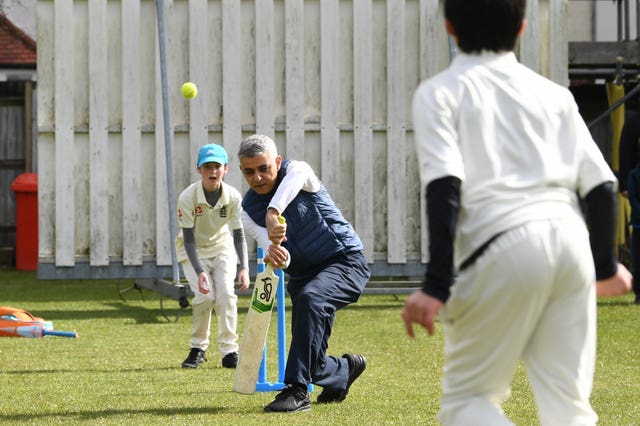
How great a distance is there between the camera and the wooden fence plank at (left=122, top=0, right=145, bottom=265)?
14.2m

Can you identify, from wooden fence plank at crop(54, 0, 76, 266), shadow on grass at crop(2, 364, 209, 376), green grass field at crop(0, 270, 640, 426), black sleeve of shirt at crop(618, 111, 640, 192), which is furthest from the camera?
wooden fence plank at crop(54, 0, 76, 266)

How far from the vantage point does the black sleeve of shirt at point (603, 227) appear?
386 centimetres

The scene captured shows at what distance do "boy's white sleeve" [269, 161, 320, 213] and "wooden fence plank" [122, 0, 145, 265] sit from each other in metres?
A: 7.35

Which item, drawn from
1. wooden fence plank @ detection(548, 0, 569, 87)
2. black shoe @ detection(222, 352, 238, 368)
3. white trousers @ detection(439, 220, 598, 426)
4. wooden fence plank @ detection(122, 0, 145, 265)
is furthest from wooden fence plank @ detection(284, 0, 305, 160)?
white trousers @ detection(439, 220, 598, 426)

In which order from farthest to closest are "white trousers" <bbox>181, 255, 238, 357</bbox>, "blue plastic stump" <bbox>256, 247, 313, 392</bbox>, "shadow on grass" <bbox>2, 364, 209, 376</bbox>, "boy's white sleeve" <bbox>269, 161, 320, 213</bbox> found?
"white trousers" <bbox>181, 255, 238, 357</bbox>
"shadow on grass" <bbox>2, 364, 209, 376</bbox>
"blue plastic stump" <bbox>256, 247, 313, 392</bbox>
"boy's white sleeve" <bbox>269, 161, 320, 213</bbox>

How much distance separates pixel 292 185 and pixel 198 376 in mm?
2400

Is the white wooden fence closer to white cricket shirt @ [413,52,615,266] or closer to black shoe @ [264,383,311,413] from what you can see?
black shoe @ [264,383,311,413]

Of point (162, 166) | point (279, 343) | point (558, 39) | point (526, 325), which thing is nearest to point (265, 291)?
point (279, 343)

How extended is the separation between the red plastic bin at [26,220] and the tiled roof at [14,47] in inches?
110

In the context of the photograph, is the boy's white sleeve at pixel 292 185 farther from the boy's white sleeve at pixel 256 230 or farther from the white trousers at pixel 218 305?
the white trousers at pixel 218 305

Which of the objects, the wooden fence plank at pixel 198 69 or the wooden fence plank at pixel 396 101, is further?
the wooden fence plank at pixel 396 101

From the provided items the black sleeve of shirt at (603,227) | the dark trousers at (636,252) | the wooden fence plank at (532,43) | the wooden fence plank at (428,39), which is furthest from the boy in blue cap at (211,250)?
the wooden fence plank at (532,43)

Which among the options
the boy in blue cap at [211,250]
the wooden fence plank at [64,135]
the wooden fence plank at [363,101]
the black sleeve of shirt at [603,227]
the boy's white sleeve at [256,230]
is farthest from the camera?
the wooden fence plank at [363,101]

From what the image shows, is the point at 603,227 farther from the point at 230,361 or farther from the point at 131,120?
the point at 131,120
